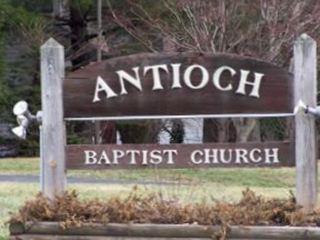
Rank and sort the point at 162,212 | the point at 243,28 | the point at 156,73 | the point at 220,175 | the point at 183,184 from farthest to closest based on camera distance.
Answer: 1. the point at 243,28
2. the point at 220,175
3. the point at 183,184
4. the point at 156,73
5. the point at 162,212

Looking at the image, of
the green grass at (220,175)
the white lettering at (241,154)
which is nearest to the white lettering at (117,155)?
the white lettering at (241,154)

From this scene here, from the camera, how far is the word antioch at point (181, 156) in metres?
6.27

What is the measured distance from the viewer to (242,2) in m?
18.9

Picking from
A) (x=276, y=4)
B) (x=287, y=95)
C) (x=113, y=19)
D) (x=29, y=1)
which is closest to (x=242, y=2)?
(x=276, y=4)

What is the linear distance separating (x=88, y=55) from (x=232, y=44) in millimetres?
7924

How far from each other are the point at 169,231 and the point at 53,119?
131cm

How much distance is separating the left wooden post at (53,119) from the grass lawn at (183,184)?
3.11 m

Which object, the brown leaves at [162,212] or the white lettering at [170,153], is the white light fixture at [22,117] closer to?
the brown leaves at [162,212]

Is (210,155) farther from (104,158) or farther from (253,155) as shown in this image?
(104,158)

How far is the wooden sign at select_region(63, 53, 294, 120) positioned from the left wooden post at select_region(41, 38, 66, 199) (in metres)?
0.08

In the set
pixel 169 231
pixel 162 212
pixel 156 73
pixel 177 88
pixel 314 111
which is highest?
pixel 156 73

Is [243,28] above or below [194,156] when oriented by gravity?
above

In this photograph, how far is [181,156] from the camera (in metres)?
A: 6.31

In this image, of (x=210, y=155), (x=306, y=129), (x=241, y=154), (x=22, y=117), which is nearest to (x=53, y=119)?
(x=22, y=117)
